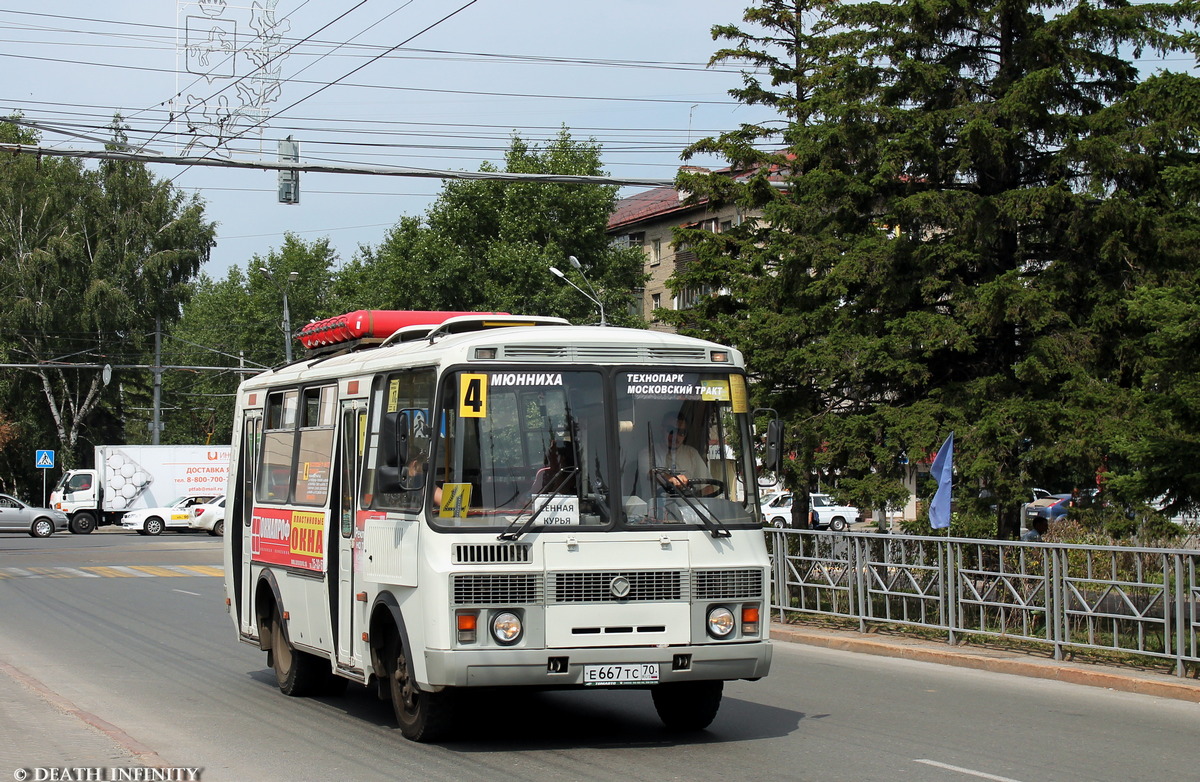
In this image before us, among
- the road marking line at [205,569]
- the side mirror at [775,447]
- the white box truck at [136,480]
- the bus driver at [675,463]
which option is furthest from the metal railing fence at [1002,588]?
the white box truck at [136,480]

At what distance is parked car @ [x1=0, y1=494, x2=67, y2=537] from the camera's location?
46938 millimetres

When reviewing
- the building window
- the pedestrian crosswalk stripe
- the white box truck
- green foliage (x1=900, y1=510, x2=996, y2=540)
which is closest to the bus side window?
green foliage (x1=900, y1=510, x2=996, y2=540)

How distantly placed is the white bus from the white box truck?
1815 inches

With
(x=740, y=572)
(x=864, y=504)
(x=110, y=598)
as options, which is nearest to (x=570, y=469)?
(x=740, y=572)

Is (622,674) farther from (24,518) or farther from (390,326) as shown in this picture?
(24,518)

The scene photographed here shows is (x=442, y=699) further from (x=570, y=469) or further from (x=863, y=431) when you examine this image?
(x=863, y=431)

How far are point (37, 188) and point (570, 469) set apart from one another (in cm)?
5895

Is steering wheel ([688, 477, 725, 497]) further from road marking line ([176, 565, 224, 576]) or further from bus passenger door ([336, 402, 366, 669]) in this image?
road marking line ([176, 565, 224, 576])

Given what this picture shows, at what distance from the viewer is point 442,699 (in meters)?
8.83

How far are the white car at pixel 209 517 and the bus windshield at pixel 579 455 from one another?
43757 millimetres

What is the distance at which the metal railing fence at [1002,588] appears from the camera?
11977mm

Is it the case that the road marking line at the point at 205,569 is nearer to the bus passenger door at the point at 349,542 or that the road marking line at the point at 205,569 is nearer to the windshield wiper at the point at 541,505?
the bus passenger door at the point at 349,542

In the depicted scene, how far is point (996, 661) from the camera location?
13484 mm

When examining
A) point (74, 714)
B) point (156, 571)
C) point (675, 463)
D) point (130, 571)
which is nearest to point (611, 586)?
point (675, 463)
